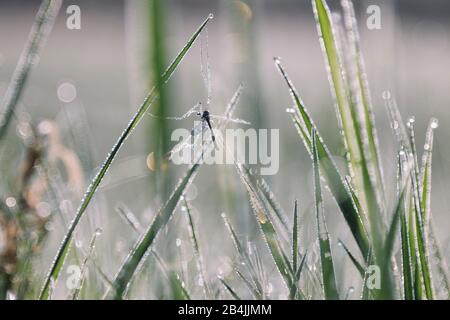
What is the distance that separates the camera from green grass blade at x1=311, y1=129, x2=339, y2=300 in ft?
1.74

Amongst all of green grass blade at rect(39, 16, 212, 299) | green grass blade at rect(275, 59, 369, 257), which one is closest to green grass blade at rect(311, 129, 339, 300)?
green grass blade at rect(275, 59, 369, 257)

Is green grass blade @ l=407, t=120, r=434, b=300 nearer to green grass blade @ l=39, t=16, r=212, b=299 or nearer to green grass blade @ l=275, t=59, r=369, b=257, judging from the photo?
green grass blade @ l=275, t=59, r=369, b=257

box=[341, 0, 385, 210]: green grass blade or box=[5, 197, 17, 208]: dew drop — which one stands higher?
box=[341, 0, 385, 210]: green grass blade

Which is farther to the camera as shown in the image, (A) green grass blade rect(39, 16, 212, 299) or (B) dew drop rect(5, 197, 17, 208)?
(B) dew drop rect(5, 197, 17, 208)

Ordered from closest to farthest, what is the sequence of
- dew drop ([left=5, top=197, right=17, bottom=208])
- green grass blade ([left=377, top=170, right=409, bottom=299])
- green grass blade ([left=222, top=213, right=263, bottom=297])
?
1. green grass blade ([left=377, top=170, right=409, bottom=299])
2. green grass blade ([left=222, top=213, right=263, bottom=297])
3. dew drop ([left=5, top=197, right=17, bottom=208])

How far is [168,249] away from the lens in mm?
501

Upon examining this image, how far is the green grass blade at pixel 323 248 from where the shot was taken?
529mm

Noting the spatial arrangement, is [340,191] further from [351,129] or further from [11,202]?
[11,202]

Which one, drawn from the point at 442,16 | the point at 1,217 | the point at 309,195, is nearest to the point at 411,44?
the point at 442,16

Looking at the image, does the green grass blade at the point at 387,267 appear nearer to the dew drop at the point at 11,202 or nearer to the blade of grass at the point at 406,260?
the blade of grass at the point at 406,260

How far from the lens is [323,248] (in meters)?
0.54
